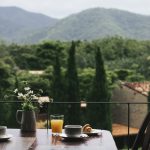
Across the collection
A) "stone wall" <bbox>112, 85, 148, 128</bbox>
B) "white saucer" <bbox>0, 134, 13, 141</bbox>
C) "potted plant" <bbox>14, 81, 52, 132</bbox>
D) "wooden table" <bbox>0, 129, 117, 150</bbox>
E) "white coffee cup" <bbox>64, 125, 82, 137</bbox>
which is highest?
"potted plant" <bbox>14, 81, 52, 132</bbox>

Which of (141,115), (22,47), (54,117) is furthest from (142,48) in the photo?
(54,117)

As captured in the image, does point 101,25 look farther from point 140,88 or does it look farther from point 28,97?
point 28,97

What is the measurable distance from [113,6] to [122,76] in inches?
1163

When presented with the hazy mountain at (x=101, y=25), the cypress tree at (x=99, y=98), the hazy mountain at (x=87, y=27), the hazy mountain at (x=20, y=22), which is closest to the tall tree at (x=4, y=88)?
the cypress tree at (x=99, y=98)

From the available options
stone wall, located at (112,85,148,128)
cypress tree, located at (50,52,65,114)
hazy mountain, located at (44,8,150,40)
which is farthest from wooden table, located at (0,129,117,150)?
hazy mountain, located at (44,8,150,40)

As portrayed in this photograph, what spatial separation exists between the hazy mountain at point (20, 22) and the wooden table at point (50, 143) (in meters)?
45.8

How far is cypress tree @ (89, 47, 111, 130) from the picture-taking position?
58.3ft

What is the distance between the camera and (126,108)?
23.6 meters

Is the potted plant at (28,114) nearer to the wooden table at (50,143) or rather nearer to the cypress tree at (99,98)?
the wooden table at (50,143)

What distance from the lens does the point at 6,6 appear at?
216 feet

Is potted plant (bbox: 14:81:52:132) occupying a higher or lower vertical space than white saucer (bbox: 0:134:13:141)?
higher

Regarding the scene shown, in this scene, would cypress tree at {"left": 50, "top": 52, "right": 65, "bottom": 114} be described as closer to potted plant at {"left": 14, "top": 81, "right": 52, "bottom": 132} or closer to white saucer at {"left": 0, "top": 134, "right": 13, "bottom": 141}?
potted plant at {"left": 14, "top": 81, "right": 52, "bottom": 132}

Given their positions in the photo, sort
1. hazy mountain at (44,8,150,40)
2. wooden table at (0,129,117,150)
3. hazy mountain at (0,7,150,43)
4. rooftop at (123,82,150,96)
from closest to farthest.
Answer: wooden table at (0,129,117,150)
rooftop at (123,82,150,96)
hazy mountain at (44,8,150,40)
hazy mountain at (0,7,150,43)

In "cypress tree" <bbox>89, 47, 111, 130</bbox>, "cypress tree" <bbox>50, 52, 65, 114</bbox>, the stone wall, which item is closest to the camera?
"cypress tree" <bbox>89, 47, 111, 130</bbox>
